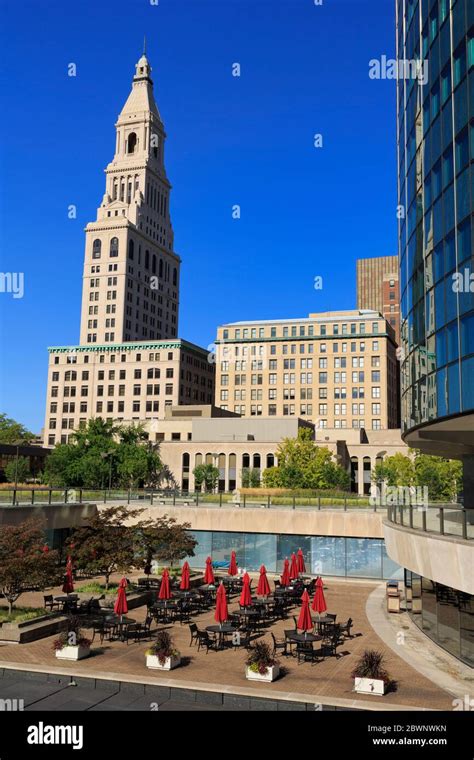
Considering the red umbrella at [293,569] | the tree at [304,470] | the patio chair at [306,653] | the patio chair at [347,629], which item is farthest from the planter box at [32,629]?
the tree at [304,470]

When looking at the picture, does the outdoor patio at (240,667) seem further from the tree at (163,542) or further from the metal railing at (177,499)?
the metal railing at (177,499)

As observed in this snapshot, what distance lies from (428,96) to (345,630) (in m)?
20.6

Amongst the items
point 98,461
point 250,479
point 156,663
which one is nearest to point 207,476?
point 250,479

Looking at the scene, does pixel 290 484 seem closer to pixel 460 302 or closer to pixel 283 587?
pixel 283 587

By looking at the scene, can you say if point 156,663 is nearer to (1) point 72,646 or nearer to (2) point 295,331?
(1) point 72,646

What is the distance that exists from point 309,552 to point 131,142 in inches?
5701

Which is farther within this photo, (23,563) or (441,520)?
(23,563)

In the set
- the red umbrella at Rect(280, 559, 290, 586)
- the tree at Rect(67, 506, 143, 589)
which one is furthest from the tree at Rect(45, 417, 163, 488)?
the red umbrella at Rect(280, 559, 290, 586)

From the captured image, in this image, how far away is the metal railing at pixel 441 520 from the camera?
18.9m

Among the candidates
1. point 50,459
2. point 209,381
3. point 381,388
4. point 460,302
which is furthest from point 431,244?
point 209,381

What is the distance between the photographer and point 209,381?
143125 mm

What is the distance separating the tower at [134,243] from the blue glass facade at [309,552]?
100.0 meters

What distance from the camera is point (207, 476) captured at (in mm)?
92000

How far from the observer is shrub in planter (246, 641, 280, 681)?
19078 mm
